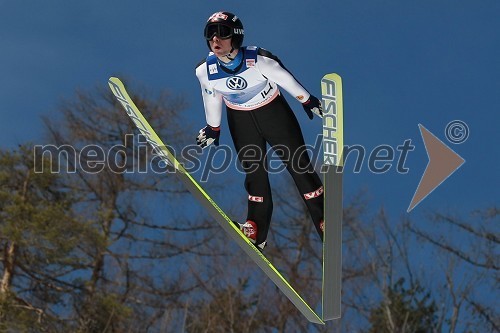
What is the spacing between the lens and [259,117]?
720 cm

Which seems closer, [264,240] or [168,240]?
[264,240]

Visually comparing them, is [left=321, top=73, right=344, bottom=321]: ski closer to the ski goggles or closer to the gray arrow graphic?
the ski goggles

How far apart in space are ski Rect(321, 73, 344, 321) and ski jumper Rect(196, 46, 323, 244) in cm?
33

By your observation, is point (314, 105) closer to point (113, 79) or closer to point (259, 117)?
point (259, 117)

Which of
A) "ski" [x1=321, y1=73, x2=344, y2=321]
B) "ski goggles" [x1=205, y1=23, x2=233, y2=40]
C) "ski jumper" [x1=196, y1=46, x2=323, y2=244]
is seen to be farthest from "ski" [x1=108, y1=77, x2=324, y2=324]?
"ski goggles" [x1=205, y1=23, x2=233, y2=40]

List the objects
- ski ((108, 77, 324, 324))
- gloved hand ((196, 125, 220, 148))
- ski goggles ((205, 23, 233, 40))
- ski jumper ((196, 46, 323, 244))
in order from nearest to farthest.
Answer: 1. ski goggles ((205, 23, 233, 40))
2. ski jumper ((196, 46, 323, 244))
3. gloved hand ((196, 125, 220, 148))
4. ski ((108, 77, 324, 324))

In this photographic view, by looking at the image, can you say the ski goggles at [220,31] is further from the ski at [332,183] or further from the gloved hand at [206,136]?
the gloved hand at [206,136]

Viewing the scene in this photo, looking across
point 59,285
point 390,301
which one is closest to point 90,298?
point 59,285

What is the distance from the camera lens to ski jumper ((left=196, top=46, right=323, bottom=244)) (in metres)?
6.86

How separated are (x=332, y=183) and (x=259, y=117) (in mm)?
916

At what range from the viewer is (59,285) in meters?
25.5

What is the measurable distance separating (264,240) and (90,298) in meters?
18.1

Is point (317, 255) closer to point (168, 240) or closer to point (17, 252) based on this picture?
point (168, 240)

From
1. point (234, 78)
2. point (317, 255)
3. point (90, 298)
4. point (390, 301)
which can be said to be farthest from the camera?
point (90, 298)
